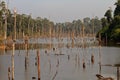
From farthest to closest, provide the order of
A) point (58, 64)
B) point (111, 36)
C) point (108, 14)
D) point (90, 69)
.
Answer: point (108, 14)
point (111, 36)
point (58, 64)
point (90, 69)

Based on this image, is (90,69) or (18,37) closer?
(90,69)

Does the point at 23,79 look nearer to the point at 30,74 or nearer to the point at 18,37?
the point at 30,74

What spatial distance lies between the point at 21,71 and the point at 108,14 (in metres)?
79.6

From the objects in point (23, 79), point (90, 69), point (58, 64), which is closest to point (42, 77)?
point (23, 79)

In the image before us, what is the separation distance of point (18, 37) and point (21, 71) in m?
69.1

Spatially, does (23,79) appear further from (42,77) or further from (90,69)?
(90,69)

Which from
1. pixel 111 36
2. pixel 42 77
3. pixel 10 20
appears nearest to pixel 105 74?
pixel 42 77

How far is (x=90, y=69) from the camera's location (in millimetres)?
41531

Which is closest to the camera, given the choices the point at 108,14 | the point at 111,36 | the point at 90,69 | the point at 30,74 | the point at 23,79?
the point at 23,79

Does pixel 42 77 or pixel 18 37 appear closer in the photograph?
pixel 42 77

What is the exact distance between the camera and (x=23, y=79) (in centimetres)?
3497

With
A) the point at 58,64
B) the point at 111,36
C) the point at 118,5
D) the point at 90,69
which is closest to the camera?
the point at 90,69

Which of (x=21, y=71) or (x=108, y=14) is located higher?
(x=108, y=14)

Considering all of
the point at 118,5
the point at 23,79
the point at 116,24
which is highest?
the point at 118,5
